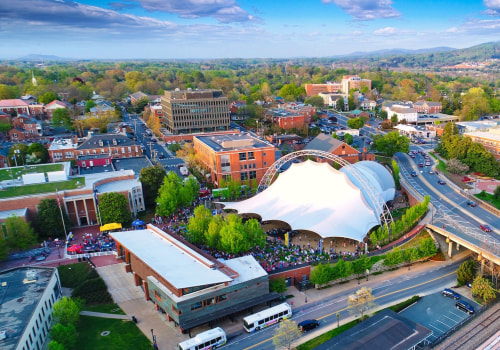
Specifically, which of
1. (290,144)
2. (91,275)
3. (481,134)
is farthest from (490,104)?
(91,275)

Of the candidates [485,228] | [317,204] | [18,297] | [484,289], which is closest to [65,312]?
[18,297]

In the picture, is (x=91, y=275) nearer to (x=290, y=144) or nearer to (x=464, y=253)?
(x=464, y=253)

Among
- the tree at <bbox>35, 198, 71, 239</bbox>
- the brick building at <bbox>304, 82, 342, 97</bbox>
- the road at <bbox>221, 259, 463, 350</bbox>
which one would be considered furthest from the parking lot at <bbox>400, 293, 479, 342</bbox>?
the brick building at <bbox>304, 82, 342, 97</bbox>

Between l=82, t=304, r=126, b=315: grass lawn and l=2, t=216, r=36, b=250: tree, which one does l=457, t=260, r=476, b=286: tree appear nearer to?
l=82, t=304, r=126, b=315: grass lawn

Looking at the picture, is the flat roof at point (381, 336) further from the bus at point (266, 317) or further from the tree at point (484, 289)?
the tree at point (484, 289)

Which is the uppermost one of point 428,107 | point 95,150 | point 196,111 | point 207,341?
point 196,111

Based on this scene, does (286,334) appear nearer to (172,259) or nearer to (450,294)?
(172,259)
